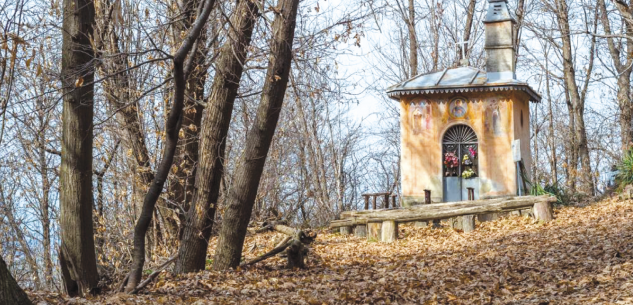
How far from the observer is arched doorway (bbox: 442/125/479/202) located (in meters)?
18.0

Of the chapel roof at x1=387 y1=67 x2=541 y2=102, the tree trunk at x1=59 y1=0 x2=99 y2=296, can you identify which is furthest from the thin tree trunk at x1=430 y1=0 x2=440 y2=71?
the tree trunk at x1=59 y1=0 x2=99 y2=296

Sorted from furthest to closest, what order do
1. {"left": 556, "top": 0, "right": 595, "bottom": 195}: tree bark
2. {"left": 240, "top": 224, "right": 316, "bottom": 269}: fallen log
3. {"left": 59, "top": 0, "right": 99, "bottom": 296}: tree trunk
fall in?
{"left": 556, "top": 0, "right": 595, "bottom": 195}: tree bark < {"left": 240, "top": 224, "right": 316, "bottom": 269}: fallen log < {"left": 59, "top": 0, "right": 99, "bottom": 296}: tree trunk

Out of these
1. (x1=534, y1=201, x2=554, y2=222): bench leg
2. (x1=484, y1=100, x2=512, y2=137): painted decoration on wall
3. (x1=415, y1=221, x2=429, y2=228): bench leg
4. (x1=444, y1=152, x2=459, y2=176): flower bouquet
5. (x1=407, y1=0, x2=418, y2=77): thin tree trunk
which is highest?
(x1=407, y1=0, x2=418, y2=77): thin tree trunk

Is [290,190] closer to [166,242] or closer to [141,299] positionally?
[166,242]

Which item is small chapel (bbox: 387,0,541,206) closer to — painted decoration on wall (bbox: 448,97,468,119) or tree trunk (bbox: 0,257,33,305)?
painted decoration on wall (bbox: 448,97,468,119)

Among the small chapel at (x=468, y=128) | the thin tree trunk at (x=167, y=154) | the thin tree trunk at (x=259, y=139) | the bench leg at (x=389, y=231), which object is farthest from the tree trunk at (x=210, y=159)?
the small chapel at (x=468, y=128)

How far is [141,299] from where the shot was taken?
8.02 metres

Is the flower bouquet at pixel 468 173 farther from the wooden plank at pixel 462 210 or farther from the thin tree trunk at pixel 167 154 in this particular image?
the thin tree trunk at pixel 167 154

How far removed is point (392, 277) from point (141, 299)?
337cm

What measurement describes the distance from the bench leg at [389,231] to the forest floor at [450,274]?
50cm

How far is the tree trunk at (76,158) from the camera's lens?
917 centimetres

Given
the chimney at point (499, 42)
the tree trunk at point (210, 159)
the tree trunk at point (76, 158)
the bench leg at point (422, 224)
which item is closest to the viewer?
the tree trunk at point (76, 158)

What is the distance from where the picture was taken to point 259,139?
10.1 metres

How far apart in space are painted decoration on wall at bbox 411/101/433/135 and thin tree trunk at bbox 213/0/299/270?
28.4 ft
